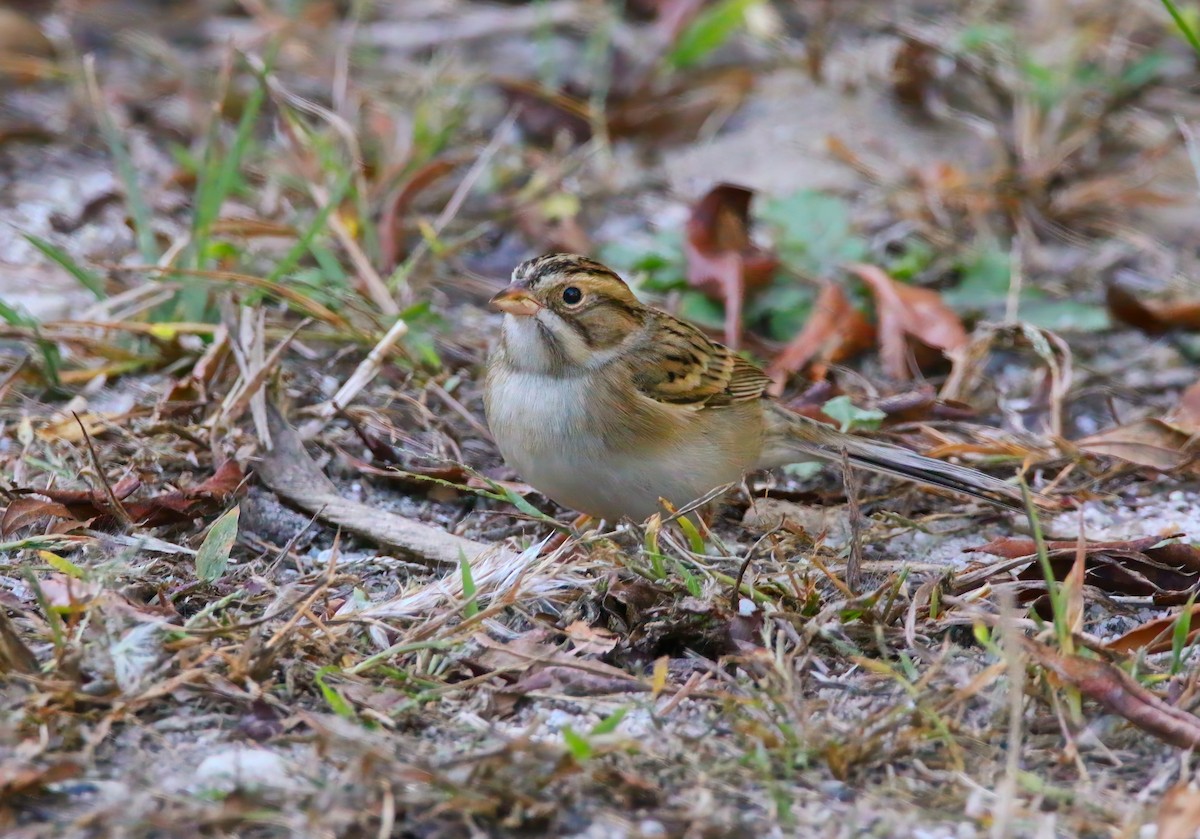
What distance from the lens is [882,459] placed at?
14.8 ft

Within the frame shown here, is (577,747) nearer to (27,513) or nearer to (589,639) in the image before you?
(589,639)

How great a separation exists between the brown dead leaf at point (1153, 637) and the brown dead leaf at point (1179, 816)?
731 mm

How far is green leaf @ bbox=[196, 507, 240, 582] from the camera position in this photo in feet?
12.0

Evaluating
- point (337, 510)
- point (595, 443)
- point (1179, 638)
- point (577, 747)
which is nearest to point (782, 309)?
point (595, 443)

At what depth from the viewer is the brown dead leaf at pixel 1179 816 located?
2.63 meters

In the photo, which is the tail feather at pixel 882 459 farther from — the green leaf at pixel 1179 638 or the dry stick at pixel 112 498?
the dry stick at pixel 112 498

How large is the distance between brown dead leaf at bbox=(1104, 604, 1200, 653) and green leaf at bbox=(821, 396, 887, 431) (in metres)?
1.43

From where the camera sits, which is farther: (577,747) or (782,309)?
(782,309)

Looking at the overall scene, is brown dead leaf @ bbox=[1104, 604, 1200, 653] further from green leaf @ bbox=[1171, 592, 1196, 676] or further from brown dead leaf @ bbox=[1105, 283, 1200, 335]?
brown dead leaf @ bbox=[1105, 283, 1200, 335]

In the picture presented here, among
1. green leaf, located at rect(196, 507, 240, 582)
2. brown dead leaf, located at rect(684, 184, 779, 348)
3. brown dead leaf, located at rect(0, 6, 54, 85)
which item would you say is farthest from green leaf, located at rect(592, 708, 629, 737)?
brown dead leaf, located at rect(0, 6, 54, 85)

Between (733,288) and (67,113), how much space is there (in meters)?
3.71

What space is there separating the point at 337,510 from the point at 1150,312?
3.43 metres

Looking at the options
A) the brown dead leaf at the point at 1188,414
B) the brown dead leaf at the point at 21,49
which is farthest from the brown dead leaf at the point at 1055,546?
the brown dead leaf at the point at 21,49

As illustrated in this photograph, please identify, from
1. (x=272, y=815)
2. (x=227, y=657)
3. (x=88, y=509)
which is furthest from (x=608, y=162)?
(x=272, y=815)
